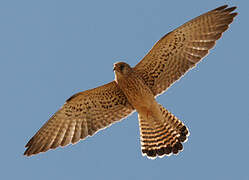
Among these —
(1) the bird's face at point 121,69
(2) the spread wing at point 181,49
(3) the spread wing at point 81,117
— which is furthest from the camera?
(3) the spread wing at point 81,117

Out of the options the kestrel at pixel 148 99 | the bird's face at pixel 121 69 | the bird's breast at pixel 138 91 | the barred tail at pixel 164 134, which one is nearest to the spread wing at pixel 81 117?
the kestrel at pixel 148 99

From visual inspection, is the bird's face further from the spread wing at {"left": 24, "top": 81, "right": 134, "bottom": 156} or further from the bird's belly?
the spread wing at {"left": 24, "top": 81, "right": 134, "bottom": 156}

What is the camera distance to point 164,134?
494 inches

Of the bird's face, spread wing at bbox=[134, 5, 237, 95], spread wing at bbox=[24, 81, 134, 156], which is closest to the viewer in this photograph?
the bird's face

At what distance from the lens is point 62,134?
1253cm

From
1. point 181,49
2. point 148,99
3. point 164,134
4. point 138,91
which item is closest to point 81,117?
point 138,91

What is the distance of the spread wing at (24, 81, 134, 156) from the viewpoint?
1241 cm

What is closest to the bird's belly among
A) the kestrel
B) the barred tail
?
the kestrel

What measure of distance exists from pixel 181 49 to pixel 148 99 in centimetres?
141

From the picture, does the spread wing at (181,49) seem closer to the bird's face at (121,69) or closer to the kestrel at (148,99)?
the kestrel at (148,99)

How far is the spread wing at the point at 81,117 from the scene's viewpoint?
489 inches

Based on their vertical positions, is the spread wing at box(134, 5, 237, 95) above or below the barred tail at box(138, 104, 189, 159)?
above

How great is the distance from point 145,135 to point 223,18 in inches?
129

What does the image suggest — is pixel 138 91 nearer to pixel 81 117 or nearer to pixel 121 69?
pixel 121 69
